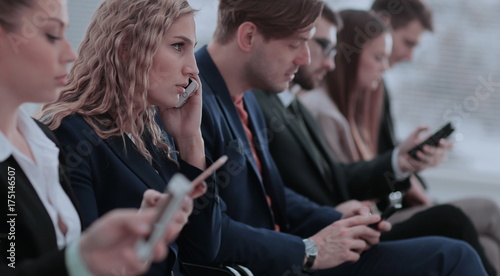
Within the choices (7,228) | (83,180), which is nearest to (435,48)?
(83,180)

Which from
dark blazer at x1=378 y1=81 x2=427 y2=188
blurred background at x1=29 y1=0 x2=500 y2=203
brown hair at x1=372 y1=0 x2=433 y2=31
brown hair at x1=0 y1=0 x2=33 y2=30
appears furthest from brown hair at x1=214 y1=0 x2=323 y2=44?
blurred background at x1=29 y1=0 x2=500 y2=203

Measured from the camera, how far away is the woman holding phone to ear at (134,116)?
1561mm

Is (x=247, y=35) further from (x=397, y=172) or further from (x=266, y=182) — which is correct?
(x=397, y=172)

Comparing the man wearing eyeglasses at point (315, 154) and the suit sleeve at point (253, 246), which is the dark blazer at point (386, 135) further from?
the suit sleeve at point (253, 246)

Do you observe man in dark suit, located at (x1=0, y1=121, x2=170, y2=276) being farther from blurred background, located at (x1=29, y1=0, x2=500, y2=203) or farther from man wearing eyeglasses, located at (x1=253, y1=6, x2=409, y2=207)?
blurred background, located at (x1=29, y1=0, x2=500, y2=203)

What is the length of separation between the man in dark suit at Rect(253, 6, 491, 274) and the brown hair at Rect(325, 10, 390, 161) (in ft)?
0.93

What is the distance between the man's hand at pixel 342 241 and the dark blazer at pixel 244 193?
78 millimetres

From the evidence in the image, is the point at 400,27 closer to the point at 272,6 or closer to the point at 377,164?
the point at 377,164

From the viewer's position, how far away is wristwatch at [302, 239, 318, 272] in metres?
2.05

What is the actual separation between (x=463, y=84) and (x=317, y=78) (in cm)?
184

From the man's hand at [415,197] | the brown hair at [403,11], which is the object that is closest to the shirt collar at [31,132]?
the man's hand at [415,197]

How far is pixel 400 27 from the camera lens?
4031 mm

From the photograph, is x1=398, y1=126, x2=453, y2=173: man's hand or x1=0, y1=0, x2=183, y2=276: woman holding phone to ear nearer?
x1=0, y1=0, x2=183, y2=276: woman holding phone to ear

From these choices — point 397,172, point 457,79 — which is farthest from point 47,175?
point 457,79
